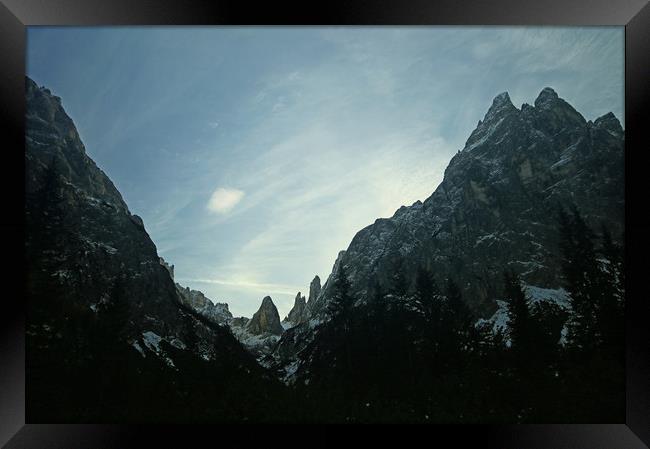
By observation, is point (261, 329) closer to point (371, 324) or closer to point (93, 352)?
point (371, 324)

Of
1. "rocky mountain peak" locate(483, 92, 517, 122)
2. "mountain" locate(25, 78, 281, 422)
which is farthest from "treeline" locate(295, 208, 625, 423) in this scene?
"rocky mountain peak" locate(483, 92, 517, 122)

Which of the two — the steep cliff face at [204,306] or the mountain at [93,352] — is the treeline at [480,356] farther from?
the steep cliff face at [204,306]

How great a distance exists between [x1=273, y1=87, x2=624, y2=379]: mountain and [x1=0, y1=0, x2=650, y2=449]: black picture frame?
17063 millimetres

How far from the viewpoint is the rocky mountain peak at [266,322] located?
140 ft

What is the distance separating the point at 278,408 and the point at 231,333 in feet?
56.6

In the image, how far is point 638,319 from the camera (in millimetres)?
6727

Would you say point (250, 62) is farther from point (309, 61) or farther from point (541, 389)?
point (541, 389)

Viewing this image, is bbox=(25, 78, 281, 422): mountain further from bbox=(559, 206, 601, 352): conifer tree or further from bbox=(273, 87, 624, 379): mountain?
bbox=(559, 206, 601, 352): conifer tree

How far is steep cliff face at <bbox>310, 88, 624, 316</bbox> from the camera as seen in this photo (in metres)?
29.6

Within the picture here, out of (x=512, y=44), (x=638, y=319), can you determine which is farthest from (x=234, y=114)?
(x=638, y=319)

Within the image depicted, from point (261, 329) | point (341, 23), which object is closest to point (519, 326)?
point (341, 23)

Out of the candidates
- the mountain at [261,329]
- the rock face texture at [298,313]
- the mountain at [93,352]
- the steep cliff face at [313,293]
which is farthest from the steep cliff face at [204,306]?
the steep cliff face at [313,293]

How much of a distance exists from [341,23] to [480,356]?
16.1 m

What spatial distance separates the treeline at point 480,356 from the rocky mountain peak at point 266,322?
19392 millimetres
